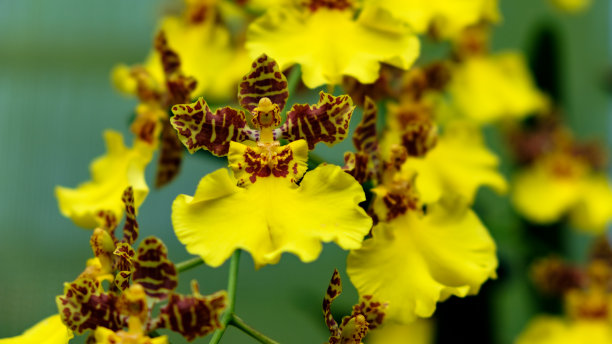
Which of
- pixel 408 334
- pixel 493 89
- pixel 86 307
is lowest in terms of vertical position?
pixel 408 334

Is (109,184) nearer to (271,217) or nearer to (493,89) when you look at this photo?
(271,217)

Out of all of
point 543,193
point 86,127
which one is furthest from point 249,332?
point 86,127

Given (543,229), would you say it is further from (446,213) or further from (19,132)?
(19,132)

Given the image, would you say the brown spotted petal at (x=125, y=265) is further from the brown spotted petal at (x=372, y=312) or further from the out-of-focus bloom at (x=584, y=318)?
the out-of-focus bloom at (x=584, y=318)

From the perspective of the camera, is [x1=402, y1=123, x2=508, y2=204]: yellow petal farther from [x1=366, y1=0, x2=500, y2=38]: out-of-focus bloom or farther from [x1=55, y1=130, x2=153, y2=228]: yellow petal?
[x1=55, y1=130, x2=153, y2=228]: yellow petal

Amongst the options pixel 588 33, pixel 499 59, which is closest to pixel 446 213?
pixel 499 59

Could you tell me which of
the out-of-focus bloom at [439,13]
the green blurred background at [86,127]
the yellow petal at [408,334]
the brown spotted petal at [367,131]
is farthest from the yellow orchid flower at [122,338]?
the yellow petal at [408,334]
